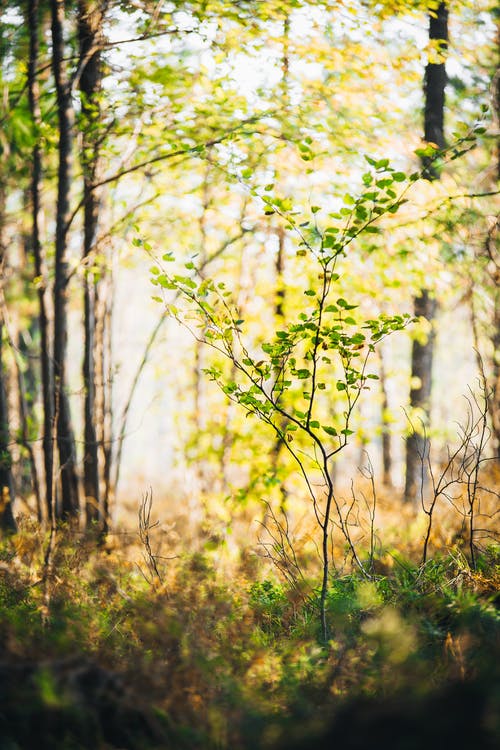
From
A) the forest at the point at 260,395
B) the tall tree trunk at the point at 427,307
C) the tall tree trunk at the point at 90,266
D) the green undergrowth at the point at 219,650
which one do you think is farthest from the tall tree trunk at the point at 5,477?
the tall tree trunk at the point at 427,307

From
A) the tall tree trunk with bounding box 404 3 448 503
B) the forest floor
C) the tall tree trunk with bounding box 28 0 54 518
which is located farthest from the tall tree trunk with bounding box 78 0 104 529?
the tall tree trunk with bounding box 404 3 448 503

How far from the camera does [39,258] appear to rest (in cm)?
527

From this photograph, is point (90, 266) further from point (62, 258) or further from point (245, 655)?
point (245, 655)

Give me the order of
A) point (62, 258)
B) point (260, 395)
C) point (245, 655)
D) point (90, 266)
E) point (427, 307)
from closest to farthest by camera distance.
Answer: point (245, 655)
point (62, 258)
point (90, 266)
point (260, 395)
point (427, 307)

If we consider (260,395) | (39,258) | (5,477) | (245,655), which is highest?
(39,258)

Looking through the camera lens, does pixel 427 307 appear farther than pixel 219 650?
Yes

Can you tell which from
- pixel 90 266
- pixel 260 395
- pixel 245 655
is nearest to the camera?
pixel 245 655

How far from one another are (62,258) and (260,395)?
258cm

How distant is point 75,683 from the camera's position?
224cm

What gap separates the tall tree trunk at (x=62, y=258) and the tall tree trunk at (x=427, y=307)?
375 cm

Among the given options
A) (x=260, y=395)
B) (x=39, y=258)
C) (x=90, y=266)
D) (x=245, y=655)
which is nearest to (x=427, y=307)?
(x=260, y=395)

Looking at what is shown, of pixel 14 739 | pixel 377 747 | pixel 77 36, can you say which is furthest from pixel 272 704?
pixel 77 36

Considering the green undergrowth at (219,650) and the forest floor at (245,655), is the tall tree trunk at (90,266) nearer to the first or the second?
the forest floor at (245,655)

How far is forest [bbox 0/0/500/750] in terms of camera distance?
2.38m
